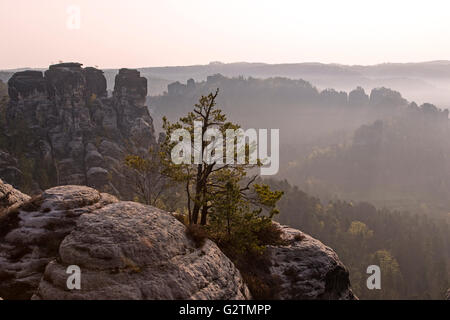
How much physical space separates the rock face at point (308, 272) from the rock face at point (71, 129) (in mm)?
76192

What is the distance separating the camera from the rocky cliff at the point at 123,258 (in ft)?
48.2

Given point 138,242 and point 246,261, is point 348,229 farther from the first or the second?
point 138,242

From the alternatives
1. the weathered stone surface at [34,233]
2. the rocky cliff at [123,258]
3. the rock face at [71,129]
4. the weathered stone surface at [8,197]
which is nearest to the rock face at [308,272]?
the rocky cliff at [123,258]

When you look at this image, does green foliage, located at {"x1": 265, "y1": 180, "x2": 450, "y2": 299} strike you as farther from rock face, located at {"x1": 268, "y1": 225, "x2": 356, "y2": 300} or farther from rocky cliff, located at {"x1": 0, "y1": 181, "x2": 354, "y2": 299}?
rocky cliff, located at {"x1": 0, "y1": 181, "x2": 354, "y2": 299}

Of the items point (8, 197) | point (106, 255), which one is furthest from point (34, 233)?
point (106, 255)

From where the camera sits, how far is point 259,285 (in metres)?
20.5

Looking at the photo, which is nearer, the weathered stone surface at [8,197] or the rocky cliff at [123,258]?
the rocky cliff at [123,258]

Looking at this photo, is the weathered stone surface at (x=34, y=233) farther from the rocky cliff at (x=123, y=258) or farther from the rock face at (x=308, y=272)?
the rock face at (x=308, y=272)

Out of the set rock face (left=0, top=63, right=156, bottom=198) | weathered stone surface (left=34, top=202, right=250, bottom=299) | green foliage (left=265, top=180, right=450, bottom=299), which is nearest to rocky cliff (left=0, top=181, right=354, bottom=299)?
weathered stone surface (left=34, top=202, right=250, bottom=299)

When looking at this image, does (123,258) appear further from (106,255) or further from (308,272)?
(308,272)

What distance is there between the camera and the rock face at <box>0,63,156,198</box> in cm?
9738

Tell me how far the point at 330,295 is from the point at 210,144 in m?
13.7

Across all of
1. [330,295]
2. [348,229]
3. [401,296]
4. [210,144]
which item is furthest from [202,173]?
[348,229]
